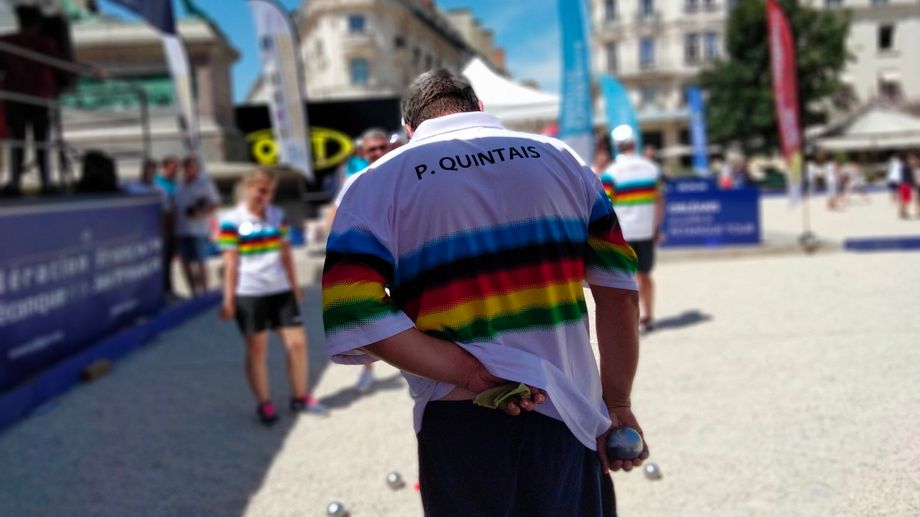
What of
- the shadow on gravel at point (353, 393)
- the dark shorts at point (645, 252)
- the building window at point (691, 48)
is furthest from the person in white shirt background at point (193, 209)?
the building window at point (691, 48)

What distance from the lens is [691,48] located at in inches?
2406

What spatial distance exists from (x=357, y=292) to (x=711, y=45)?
6522cm

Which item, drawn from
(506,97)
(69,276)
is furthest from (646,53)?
(69,276)

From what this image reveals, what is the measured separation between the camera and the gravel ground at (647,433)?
3.66 metres

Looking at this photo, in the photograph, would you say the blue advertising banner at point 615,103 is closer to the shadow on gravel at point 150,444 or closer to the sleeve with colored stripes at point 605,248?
the shadow on gravel at point 150,444

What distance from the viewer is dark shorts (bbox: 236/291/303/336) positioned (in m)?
5.24

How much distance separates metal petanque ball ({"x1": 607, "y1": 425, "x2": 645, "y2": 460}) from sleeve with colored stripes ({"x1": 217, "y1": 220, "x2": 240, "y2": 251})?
3845mm

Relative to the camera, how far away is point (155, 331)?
8.62 meters

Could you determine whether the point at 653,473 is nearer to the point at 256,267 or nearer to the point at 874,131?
the point at 256,267

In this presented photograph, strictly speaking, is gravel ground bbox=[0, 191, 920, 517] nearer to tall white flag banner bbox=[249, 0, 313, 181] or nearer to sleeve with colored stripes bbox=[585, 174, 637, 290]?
sleeve with colored stripes bbox=[585, 174, 637, 290]

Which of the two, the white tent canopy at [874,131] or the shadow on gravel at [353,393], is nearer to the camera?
the shadow on gravel at [353,393]

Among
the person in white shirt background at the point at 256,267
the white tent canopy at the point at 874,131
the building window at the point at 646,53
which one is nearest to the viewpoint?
the person in white shirt background at the point at 256,267

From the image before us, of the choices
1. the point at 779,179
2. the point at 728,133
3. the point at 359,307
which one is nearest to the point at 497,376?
the point at 359,307

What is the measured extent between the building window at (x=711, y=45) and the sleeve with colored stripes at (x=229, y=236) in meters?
61.6
